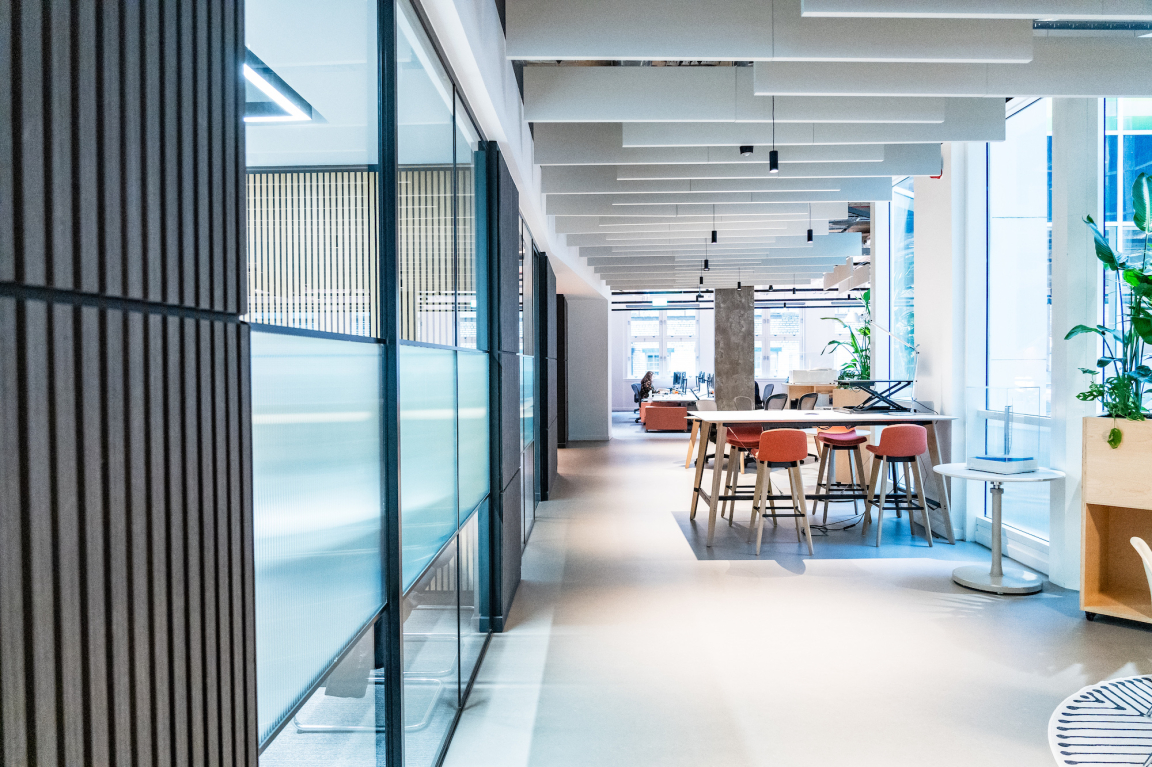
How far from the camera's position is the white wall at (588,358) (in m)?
14.7

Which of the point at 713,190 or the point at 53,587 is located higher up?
the point at 713,190

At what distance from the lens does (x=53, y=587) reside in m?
0.76

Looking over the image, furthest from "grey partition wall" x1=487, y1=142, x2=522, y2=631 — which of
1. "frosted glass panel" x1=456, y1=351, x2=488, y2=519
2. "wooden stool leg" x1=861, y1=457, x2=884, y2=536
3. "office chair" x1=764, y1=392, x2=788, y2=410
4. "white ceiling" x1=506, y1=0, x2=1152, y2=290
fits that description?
"office chair" x1=764, y1=392, x2=788, y2=410

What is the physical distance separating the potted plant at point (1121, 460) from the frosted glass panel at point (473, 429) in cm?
339

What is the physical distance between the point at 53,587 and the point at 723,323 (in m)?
14.8

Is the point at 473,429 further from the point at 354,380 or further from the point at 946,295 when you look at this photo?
the point at 946,295

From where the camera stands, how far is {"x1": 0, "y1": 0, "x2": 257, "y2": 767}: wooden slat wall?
0.71 m

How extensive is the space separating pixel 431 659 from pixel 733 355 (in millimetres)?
12603

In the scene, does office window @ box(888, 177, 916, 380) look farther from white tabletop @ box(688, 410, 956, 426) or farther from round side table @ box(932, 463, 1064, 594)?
round side table @ box(932, 463, 1064, 594)

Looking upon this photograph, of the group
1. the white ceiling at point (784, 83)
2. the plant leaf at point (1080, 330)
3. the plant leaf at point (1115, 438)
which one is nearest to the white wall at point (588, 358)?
the white ceiling at point (784, 83)

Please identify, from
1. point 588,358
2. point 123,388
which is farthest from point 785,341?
point 123,388

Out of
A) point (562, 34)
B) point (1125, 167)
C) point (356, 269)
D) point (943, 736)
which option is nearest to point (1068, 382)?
point (1125, 167)

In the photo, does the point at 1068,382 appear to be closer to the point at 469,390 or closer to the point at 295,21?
the point at 469,390

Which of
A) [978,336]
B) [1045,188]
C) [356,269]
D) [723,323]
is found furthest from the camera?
[723,323]
